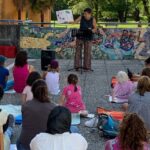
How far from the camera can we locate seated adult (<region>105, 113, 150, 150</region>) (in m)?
4.35

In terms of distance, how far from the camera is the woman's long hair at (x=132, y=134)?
4.35 m

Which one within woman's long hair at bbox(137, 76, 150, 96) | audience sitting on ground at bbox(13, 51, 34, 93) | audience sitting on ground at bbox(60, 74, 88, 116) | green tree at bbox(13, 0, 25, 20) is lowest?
audience sitting on ground at bbox(60, 74, 88, 116)

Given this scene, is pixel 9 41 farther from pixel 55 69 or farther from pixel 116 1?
pixel 116 1

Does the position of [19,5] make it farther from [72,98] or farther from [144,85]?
[144,85]

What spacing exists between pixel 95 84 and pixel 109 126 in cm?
572

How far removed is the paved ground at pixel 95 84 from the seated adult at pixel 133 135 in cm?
305

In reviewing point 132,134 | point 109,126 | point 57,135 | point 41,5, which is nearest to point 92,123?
point 109,126

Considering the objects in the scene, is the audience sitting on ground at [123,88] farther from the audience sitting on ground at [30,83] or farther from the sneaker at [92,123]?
the audience sitting on ground at [30,83]

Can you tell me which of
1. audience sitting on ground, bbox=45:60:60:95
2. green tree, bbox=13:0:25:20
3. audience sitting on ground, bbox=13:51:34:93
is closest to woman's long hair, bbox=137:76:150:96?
audience sitting on ground, bbox=13:51:34:93

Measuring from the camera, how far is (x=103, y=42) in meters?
19.1

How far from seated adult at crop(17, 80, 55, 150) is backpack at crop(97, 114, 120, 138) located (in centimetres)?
173

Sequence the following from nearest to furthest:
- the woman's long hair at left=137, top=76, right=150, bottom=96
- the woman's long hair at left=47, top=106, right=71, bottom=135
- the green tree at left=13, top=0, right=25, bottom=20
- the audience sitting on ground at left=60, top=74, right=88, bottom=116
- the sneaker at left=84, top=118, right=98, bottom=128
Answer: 1. the woman's long hair at left=47, top=106, right=71, bottom=135
2. the woman's long hair at left=137, top=76, right=150, bottom=96
3. the sneaker at left=84, top=118, right=98, bottom=128
4. the audience sitting on ground at left=60, top=74, right=88, bottom=116
5. the green tree at left=13, top=0, right=25, bottom=20

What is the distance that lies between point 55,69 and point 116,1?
146 ft

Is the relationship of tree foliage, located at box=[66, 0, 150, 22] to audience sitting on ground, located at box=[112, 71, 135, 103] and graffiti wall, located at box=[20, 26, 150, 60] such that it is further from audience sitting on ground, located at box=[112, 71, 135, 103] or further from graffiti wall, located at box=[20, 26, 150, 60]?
audience sitting on ground, located at box=[112, 71, 135, 103]
